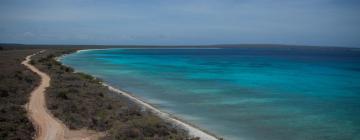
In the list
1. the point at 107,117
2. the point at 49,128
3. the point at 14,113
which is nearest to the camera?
the point at 49,128

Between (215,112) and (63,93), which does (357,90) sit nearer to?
(215,112)

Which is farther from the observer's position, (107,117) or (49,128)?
(107,117)

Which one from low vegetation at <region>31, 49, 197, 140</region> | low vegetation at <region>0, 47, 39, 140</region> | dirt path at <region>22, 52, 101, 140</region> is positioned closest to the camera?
low vegetation at <region>0, 47, 39, 140</region>

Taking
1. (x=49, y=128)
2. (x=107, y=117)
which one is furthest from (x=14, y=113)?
(x=107, y=117)

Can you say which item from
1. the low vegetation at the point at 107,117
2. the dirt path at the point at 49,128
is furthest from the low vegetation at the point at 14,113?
the low vegetation at the point at 107,117

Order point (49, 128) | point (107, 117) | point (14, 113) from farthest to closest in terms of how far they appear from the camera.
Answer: point (107, 117) < point (14, 113) < point (49, 128)

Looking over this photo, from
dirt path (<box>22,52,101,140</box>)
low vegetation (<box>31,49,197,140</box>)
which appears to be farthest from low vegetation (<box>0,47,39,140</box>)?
low vegetation (<box>31,49,197,140</box>)

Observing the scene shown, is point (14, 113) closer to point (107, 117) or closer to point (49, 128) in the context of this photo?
point (49, 128)

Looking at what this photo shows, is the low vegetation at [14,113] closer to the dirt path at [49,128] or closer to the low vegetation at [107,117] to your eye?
the dirt path at [49,128]

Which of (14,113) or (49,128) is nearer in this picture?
(49,128)

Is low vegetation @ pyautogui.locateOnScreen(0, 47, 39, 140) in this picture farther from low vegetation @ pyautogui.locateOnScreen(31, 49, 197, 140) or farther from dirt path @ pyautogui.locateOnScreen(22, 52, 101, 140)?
low vegetation @ pyautogui.locateOnScreen(31, 49, 197, 140)

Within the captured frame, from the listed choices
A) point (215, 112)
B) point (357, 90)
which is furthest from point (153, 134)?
point (357, 90)

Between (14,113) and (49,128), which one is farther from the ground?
(14,113)
